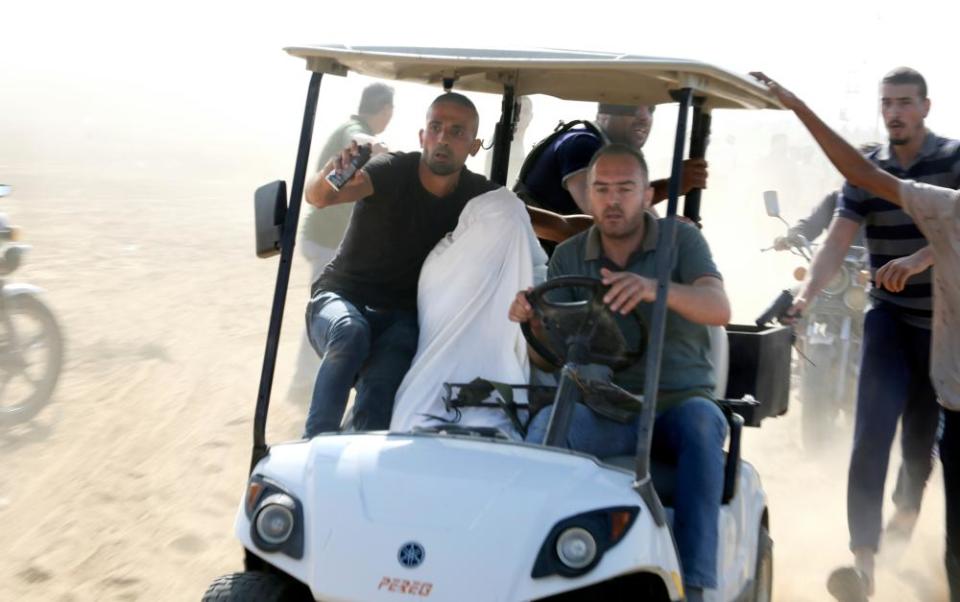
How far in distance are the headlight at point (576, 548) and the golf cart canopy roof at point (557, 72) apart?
1158 mm

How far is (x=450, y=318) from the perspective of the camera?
443cm

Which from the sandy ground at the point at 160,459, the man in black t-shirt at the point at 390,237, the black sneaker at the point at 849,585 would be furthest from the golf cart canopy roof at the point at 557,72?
the sandy ground at the point at 160,459

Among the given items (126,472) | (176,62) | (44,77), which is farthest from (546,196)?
(176,62)

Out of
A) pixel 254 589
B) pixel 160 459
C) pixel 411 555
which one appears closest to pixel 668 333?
pixel 411 555

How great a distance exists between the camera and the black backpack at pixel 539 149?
5344 mm

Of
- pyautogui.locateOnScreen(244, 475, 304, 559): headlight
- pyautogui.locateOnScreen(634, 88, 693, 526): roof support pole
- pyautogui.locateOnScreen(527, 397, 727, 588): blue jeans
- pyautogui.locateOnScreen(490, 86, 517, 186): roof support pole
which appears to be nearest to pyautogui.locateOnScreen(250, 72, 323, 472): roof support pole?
pyautogui.locateOnScreen(244, 475, 304, 559): headlight

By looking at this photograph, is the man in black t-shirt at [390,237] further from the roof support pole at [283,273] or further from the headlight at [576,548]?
the headlight at [576,548]

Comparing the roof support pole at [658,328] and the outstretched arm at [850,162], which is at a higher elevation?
the outstretched arm at [850,162]

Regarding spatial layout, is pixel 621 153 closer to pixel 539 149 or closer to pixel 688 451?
pixel 688 451

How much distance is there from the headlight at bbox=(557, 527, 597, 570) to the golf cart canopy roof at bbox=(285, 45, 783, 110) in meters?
1.16

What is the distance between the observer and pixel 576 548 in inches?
125

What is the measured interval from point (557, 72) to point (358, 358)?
117 cm

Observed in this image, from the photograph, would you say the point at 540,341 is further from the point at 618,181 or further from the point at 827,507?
the point at 827,507

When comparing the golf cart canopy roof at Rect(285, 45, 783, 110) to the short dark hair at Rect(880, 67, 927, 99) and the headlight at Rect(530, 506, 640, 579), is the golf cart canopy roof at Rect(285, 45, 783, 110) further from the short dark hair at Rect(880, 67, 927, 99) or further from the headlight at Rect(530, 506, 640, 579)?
the headlight at Rect(530, 506, 640, 579)
